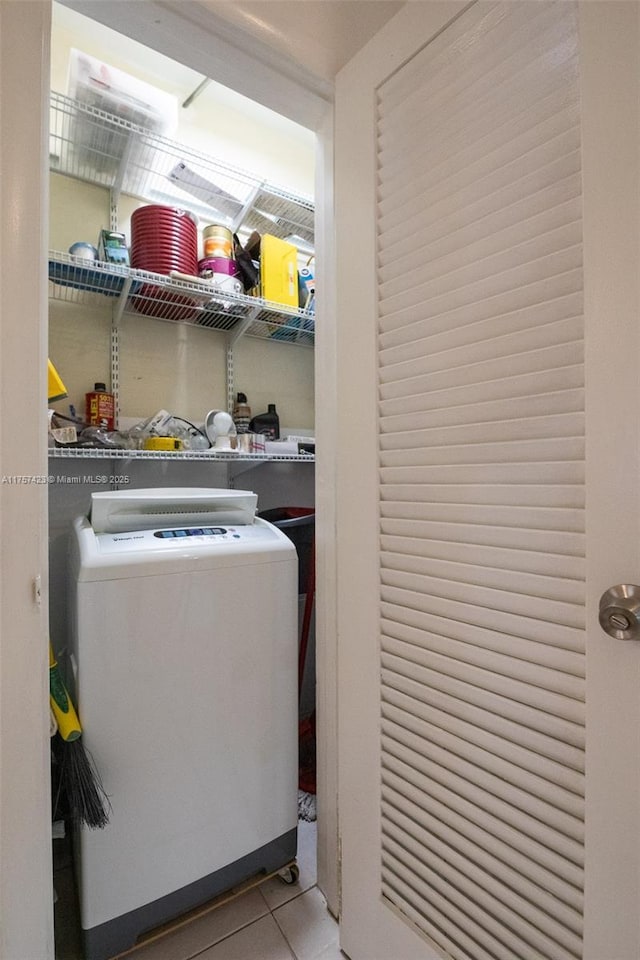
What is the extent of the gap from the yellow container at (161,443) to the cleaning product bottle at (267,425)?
1.37 feet

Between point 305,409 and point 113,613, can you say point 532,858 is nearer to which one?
point 113,613

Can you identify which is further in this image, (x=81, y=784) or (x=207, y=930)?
(x=207, y=930)

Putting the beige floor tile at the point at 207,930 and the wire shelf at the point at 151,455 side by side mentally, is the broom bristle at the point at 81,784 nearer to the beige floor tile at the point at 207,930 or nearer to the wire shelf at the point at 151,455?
the beige floor tile at the point at 207,930

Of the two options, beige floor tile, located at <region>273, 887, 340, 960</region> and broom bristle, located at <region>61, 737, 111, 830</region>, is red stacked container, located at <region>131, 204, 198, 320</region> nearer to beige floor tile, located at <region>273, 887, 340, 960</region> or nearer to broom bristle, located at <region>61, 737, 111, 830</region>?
broom bristle, located at <region>61, 737, 111, 830</region>

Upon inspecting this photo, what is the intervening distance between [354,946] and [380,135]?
74.4 inches

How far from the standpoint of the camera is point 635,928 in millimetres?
583

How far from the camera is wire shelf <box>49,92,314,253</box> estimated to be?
1.36 m

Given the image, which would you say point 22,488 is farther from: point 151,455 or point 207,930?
point 207,930

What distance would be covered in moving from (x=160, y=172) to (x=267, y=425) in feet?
3.37

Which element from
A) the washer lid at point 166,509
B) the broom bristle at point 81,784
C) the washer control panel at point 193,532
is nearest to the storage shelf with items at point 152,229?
the washer lid at point 166,509

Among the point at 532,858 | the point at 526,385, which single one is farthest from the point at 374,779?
the point at 526,385

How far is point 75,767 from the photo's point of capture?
3.04 feet

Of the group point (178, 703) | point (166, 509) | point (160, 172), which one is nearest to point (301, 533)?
point (166, 509)

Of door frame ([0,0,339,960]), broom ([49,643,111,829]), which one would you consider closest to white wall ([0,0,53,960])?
door frame ([0,0,339,960])
